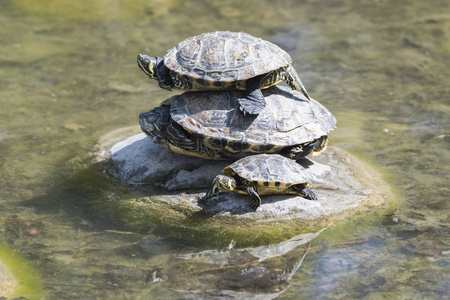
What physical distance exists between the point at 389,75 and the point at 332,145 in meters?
3.15

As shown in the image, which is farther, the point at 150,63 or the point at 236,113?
the point at 150,63

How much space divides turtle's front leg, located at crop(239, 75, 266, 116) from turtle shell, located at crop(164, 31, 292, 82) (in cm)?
16

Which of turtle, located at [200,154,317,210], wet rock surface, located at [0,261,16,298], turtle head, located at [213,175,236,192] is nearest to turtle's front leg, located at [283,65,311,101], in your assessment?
turtle, located at [200,154,317,210]

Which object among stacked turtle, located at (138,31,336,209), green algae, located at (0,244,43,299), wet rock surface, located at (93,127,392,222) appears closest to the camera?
green algae, located at (0,244,43,299)

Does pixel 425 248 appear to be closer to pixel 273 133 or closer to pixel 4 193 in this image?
pixel 273 133

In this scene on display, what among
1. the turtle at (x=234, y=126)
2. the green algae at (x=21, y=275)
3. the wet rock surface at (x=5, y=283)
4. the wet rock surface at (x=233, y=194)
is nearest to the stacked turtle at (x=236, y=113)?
the turtle at (x=234, y=126)

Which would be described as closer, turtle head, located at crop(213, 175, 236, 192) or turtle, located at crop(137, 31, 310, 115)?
turtle head, located at crop(213, 175, 236, 192)

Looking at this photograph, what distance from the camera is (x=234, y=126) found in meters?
5.68

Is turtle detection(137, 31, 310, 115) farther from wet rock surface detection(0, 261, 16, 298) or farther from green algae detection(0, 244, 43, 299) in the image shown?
wet rock surface detection(0, 261, 16, 298)

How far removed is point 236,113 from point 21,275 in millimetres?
2753

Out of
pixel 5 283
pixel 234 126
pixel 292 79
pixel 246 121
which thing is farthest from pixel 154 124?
pixel 5 283

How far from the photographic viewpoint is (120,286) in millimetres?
4371

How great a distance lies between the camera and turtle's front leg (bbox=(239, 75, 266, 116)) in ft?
18.6

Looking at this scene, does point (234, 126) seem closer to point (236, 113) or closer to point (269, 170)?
point (236, 113)
